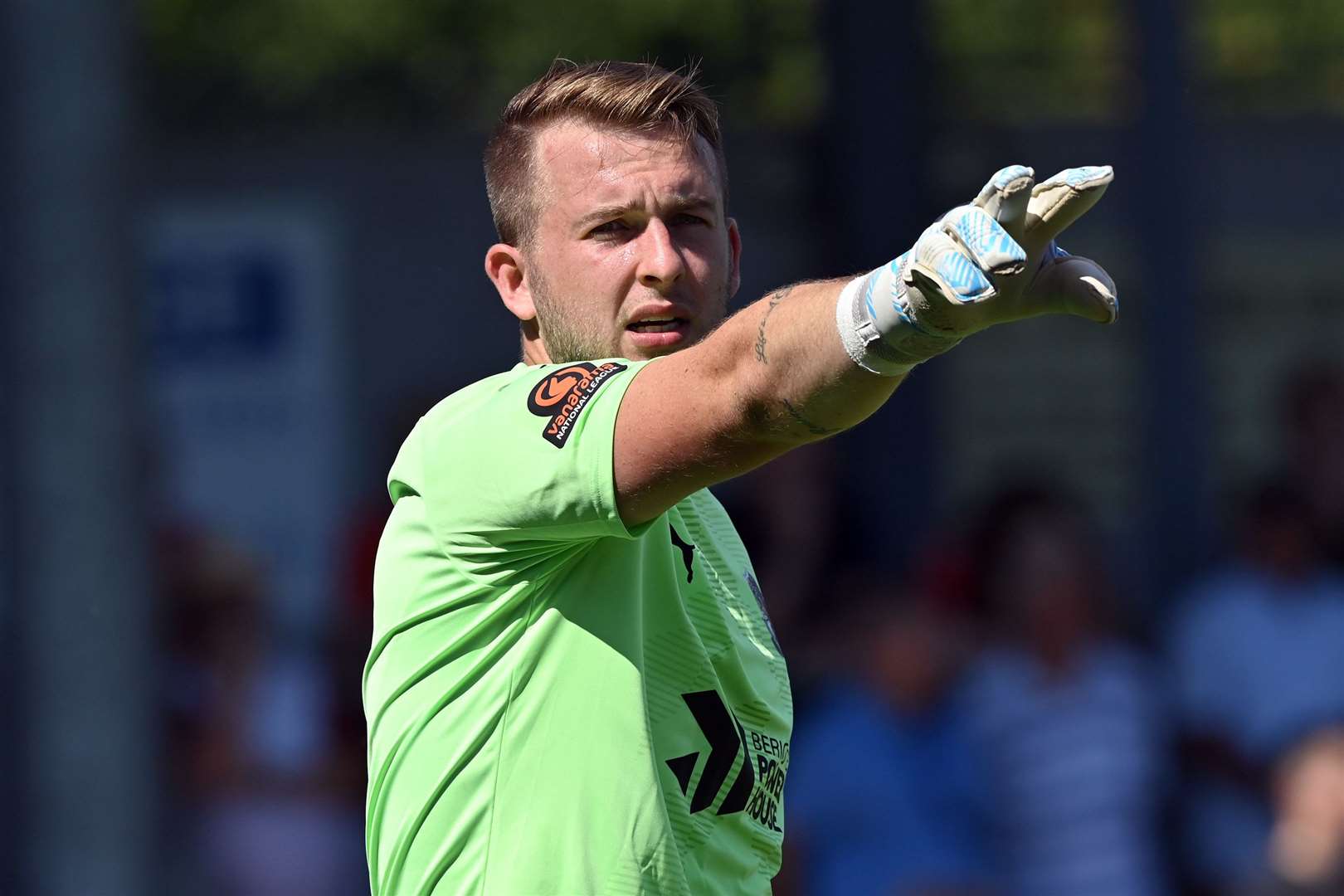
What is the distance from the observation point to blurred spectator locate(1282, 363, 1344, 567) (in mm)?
7164

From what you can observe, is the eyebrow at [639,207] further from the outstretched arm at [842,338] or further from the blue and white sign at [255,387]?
the blue and white sign at [255,387]

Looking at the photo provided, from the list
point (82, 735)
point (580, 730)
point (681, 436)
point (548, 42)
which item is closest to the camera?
point (681, 436)

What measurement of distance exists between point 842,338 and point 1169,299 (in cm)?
618

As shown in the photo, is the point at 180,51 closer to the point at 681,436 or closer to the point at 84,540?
the point at 84,540

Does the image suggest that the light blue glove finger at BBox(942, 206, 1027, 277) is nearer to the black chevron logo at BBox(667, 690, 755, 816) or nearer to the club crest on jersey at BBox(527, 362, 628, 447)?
the club crest on jersey at BBox(527, 362, 628, 447)

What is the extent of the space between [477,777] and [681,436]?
23.5 inches

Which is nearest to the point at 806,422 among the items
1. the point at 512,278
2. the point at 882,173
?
the point at 512,278

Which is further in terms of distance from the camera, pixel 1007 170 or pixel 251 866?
pixel 251 866

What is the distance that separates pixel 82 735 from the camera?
19.2ft

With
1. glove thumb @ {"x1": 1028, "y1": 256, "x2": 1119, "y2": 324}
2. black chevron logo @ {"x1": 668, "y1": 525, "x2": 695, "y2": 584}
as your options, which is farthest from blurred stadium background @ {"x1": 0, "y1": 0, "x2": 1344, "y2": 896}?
glove thumb @ {"x1": 1028, "y1": 256, "x2": 1119, "y2": 324}

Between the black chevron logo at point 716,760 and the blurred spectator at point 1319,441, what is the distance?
4948 mm

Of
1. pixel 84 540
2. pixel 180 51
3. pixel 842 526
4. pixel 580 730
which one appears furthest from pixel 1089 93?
pixel 580 730

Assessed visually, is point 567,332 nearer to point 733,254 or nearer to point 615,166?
point 615,166

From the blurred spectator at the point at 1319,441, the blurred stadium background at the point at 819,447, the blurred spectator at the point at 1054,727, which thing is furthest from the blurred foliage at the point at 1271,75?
the blurred spectator at the point at 1054,727
